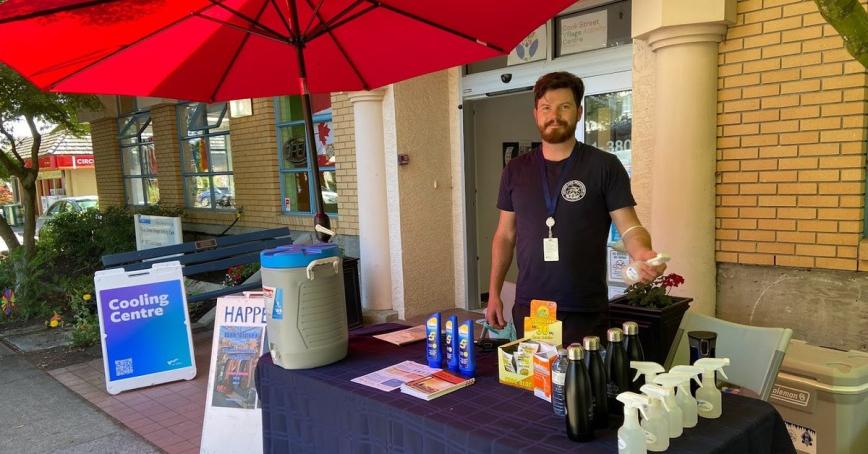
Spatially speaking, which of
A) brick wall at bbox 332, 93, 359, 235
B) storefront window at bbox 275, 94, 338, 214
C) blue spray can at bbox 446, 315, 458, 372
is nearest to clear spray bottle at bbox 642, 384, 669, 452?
blue spray can at bbox 446, 315, 458, 372

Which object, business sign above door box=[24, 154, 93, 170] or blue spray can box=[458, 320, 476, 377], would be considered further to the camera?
business sign above door box=[24, 154, 93, 170]

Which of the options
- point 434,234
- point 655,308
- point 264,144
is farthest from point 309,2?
point 264,144

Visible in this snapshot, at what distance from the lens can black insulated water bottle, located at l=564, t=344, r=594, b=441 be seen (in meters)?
1.79

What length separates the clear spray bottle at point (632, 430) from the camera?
165cm

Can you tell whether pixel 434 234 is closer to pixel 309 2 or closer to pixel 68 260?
pixel 309 2

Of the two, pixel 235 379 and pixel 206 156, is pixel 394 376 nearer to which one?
pixel 235 379

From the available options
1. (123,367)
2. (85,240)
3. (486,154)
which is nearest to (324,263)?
(123,367)

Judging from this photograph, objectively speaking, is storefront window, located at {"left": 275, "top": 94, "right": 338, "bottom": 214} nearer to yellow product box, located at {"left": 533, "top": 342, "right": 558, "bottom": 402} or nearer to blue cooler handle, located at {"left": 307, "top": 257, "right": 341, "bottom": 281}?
blue cooler handle, located at {"left": 307, "top": 257, "right": 341, "bottom": 281}

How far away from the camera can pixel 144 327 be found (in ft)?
16.7

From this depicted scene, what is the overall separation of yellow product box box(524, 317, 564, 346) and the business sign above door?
116 feet

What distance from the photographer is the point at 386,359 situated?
2.71 metres

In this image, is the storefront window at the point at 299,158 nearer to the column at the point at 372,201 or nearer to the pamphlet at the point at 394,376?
the column at the point at 372,201

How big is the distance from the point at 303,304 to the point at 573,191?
131cm

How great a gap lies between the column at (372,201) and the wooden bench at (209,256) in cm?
113
